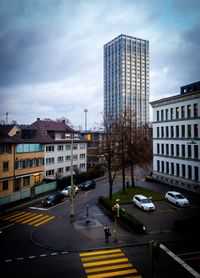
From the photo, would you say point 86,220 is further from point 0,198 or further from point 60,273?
point 0,198

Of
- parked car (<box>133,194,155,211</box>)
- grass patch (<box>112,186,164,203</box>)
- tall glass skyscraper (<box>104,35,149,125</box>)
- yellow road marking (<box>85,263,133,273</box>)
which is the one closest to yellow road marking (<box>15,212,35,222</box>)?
grass patch (<box>112,186,164,203</box>)

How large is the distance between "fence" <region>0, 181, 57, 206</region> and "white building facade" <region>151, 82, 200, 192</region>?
79.9 ft

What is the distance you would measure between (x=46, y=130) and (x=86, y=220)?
111 feet

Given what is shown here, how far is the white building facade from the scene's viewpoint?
42438 mm

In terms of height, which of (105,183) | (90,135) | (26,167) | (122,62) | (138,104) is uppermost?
(122,62)

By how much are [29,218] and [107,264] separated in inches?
619

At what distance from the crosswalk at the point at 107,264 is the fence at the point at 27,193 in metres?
20.8

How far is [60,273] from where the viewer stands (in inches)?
619

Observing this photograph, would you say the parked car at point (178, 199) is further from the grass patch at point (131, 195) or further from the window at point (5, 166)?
the window at point (5, 166)

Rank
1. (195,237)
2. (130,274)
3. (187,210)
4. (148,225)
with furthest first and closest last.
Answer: (187,210), (148,225), (195,237), (130,274)

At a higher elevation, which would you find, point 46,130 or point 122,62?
point 122,62

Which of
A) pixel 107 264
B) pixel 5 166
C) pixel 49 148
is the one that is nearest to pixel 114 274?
pixel 107 264

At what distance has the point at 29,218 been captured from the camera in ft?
97.0

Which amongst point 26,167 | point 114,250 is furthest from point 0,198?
point 114,250
